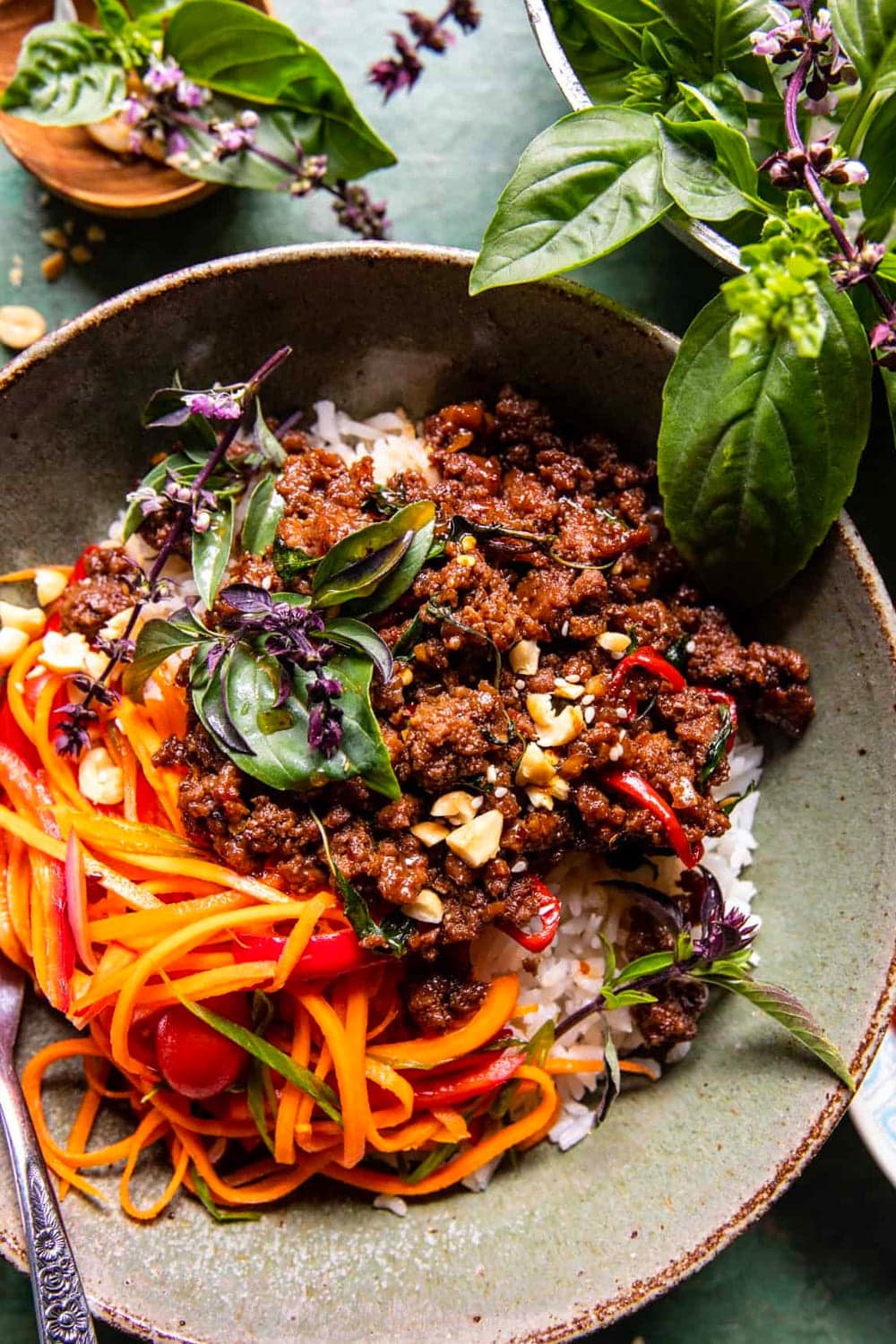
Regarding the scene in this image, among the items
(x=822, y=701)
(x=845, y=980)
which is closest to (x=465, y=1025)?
(x=845, y=980)

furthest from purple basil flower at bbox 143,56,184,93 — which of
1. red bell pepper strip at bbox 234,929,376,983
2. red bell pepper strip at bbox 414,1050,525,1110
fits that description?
red bell pepper strip at bbox 414,1050,525,1110

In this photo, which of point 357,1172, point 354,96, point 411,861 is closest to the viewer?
point 411,861

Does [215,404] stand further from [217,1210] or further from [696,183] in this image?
[217,1210]

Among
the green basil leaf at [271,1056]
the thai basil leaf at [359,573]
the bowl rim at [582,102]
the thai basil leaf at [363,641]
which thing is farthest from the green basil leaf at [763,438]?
the green basil leaf at [271,1056]

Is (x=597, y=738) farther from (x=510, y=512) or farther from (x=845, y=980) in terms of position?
(x=845, y=980)

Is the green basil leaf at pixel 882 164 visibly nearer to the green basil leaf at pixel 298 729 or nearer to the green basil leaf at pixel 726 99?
the green basil leaf at pixel 726 99

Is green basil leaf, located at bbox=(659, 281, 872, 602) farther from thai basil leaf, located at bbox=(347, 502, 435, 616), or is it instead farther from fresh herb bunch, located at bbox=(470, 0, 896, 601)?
thai basil leaf, located at bbox=(347, 502, 435, 616)

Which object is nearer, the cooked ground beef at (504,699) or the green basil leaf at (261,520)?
the cooked ground beef at (504,699)
